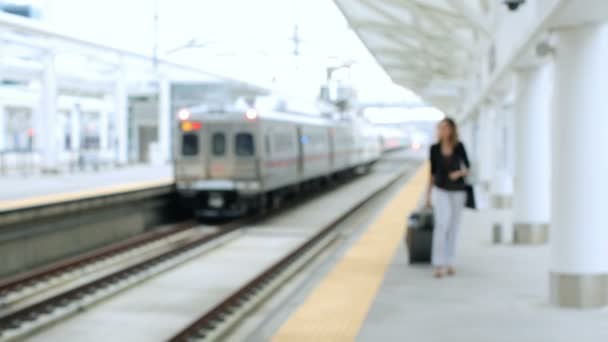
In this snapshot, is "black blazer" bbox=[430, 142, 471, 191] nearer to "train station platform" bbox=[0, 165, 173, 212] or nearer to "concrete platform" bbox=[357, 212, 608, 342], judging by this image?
"concrete platform" bbox=[357, 212, 608, 342]

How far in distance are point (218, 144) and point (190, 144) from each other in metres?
0.69

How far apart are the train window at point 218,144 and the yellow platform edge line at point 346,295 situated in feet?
20.2

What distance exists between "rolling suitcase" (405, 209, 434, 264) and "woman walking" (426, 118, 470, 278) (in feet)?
2.73

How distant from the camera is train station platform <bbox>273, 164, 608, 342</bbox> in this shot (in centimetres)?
589

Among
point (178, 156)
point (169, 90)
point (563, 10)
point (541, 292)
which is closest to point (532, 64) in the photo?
point (541, 292)

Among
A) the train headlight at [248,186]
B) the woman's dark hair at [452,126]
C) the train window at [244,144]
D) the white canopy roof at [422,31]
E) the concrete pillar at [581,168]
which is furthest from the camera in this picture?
the train window at [244,144]

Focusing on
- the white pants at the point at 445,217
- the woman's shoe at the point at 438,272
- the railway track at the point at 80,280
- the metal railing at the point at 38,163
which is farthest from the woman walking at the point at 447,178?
the metal railing at the point at 38,163

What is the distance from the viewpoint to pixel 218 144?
711 inches

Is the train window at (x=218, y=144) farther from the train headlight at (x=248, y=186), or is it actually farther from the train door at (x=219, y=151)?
the train headlight at (x=248, y=186)

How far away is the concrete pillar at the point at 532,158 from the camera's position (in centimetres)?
1077

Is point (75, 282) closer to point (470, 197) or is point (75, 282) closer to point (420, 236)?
point (420, 236)

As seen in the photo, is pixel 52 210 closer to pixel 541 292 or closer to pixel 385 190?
pixel 541 292

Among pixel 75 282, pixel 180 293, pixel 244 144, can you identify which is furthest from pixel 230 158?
pixel 180 293

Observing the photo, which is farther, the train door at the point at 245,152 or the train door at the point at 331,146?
the train door at the point at 331,146
